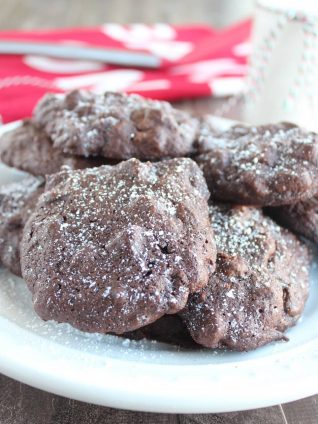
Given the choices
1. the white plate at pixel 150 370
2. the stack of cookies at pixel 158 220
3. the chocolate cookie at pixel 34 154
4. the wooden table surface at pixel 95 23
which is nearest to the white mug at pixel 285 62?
the wooden table surface at pixel 95 23

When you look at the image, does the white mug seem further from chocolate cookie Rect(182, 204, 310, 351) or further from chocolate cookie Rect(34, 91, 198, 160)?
chocolate cookie Rect(182, 204, 310, 351)

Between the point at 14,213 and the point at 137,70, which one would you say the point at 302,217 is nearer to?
the point at 14,213

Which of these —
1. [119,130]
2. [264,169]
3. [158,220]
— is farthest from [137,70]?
[158,220]

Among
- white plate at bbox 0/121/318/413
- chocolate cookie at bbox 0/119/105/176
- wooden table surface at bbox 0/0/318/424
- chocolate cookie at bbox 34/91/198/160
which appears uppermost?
chocolate cookie at bbox 34/91/198/160

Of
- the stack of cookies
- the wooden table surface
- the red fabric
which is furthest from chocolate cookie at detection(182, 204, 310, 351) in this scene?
the red fabric

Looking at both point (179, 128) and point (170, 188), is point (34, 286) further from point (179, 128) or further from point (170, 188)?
point (179, 128)

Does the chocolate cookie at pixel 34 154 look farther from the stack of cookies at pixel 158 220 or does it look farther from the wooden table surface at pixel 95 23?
the wooden table surface at pixel 95 23

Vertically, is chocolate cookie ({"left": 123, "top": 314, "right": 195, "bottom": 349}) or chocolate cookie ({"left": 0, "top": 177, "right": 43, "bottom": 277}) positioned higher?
chocolate cookie ({"left": 0, "top": 177, "right": 43, "bottom": 277})
